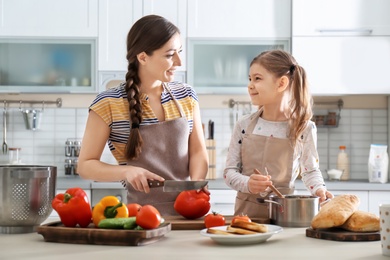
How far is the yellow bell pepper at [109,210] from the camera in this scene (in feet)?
5.95

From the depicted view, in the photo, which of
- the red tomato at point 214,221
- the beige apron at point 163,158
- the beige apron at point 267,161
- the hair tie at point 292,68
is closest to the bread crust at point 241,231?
the red tomato at point 214,221

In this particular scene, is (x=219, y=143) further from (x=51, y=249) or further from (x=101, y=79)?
(x=51, y=249)

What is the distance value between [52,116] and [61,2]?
0.80 metres

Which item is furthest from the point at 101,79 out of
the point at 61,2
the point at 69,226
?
the point at 69,226

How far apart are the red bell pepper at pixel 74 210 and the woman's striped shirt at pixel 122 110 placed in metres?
0.57

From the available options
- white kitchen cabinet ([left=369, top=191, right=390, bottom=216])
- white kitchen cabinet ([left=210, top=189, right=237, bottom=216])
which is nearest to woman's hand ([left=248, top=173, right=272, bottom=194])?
white kitchen cabinet ([left=210, top=189, right=237, bottom=216])

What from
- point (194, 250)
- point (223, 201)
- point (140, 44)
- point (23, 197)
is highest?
point (140, 44)

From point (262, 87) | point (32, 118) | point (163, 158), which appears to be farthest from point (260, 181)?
point (32, 118)

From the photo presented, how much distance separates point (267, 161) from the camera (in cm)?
262

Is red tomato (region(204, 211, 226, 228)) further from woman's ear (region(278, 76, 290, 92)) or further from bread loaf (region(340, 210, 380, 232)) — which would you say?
woman's ear (region(278, 76, 290, 92))

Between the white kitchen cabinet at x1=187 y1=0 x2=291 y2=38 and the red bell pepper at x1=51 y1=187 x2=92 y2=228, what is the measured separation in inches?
98.3

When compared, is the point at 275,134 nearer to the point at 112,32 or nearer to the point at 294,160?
the point at 294,160

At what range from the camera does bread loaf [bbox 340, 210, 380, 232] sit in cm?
183

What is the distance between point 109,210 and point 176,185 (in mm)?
321
